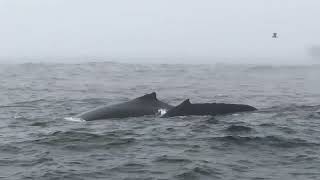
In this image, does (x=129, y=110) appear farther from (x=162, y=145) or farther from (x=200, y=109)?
(x=162, y=145)

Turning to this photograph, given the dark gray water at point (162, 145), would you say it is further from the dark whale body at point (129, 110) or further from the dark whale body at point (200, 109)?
the dark whale body at point (129, 110)

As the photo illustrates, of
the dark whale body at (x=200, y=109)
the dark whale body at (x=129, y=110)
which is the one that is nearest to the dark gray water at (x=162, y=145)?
the dark whale body at (x=200, y=109)

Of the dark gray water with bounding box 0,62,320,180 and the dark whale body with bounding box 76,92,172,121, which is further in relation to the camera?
the dark whale body with bounding box 76,92,172,121

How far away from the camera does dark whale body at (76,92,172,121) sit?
1719 cm

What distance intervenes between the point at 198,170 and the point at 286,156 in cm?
240

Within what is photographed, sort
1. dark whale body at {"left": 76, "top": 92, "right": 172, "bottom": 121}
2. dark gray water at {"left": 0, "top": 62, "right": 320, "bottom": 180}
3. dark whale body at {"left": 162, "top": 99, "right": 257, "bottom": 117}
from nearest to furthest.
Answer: dark gray water at {"left": 0, "top": 62, "right": 320, "bottom": 180} → dark whale body at {"left": 162, "top": 99, "right": 257, "bottom": 117} → dark whale body at {"left": 76, "top": 92, "right": 172, "bottom": 121}

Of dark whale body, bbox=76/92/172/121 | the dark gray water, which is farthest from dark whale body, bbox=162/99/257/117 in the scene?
dark whale body, bbox=76/92/172/121

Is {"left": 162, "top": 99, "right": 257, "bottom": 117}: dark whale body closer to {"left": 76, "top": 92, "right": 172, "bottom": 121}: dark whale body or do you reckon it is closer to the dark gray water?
the dark gray water

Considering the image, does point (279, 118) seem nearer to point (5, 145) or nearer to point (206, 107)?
point (206, 107)

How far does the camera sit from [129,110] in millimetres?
17453

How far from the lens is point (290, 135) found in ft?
47.1

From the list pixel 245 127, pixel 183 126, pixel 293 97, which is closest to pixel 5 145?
pixel 183 126

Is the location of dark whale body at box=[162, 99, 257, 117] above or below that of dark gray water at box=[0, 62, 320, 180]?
above

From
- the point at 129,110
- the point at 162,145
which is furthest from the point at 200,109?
the point at 162,145
